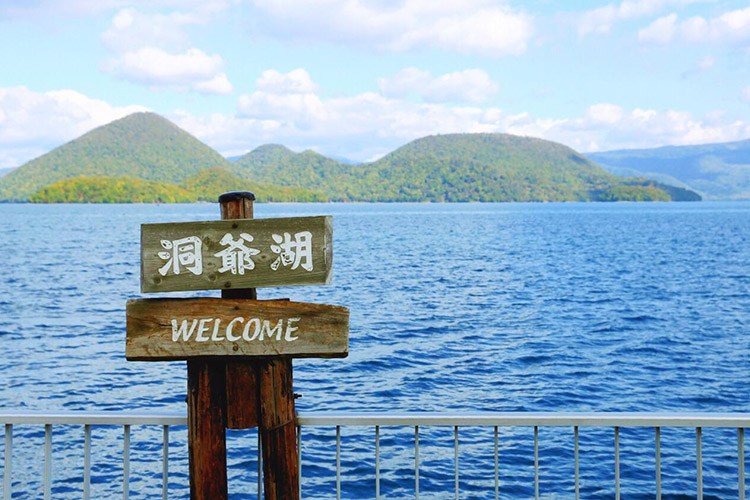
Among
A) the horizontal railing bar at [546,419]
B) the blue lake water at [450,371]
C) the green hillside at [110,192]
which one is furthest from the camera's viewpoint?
the green hillside at [110,192]

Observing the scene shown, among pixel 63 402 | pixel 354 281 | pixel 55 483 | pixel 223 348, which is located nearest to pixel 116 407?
pixel 63 402

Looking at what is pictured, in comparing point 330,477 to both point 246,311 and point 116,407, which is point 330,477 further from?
point 246,311

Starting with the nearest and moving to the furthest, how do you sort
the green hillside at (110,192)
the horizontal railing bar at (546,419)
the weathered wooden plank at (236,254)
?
the horizontal railing bar at (546,419) < the weathered wooden plank at (236,254) < the green hillside at (110,192)

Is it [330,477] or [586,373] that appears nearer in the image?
[330,477]

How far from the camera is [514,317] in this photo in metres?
24.5

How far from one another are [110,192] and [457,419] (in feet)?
612

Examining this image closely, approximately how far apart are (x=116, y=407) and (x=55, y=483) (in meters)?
3.17

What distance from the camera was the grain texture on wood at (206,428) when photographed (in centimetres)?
339

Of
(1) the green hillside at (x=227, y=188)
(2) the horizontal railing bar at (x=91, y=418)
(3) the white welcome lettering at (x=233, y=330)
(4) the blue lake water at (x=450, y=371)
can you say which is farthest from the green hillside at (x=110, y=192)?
(3) the white welcome lettering at (x=233, y=330)

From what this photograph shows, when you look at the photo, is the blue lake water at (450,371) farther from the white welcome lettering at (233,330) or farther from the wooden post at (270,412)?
the white welcome lettering at (233,330)

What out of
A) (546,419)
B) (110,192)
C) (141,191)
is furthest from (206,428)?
(110,192)

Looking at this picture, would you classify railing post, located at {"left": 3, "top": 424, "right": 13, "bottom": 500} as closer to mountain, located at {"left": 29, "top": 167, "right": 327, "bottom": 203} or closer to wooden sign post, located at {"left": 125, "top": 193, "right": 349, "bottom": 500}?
wooden sign post, located at {"left": 125, "top": 193, "right": 349, "bottom": 500}

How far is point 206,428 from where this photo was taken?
339 cm

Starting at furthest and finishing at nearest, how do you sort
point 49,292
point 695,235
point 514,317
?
1. point 695,235
2. point 49,292
3. point 514,317
